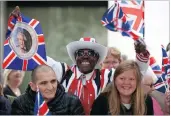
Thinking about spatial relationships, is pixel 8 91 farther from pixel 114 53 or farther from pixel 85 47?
pixel 114 53

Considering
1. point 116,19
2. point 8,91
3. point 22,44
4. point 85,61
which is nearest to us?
point 85,61

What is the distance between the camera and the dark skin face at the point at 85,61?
277 cm

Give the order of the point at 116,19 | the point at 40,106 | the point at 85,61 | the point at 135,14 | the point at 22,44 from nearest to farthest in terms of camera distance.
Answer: the point at 40,106 < the point at 85,61 < the point at 22,44 < the point at 116,19 < the point at 135,14

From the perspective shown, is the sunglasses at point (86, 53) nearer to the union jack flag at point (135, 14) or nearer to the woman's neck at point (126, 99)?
the woman's neck at point (126, 99)

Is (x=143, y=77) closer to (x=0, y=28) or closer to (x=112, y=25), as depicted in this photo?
(x=112, y=25)

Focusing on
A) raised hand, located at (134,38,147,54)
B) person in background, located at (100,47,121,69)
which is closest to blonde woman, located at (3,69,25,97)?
person in background, located at (100,47,121,69)

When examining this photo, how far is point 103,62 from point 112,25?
0.38 m

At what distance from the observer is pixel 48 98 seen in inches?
106

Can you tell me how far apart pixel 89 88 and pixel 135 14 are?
34.7 inches

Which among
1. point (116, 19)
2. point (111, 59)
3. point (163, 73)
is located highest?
point (116, 19)

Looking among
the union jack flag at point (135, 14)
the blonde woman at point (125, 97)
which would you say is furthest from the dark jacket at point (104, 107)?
the union jack flag at point (135, 14)

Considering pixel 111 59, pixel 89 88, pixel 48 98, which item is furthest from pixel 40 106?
pixel 111 59

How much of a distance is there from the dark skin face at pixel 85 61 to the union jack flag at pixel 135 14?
0.59m

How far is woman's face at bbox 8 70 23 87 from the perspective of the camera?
3.20 meters
